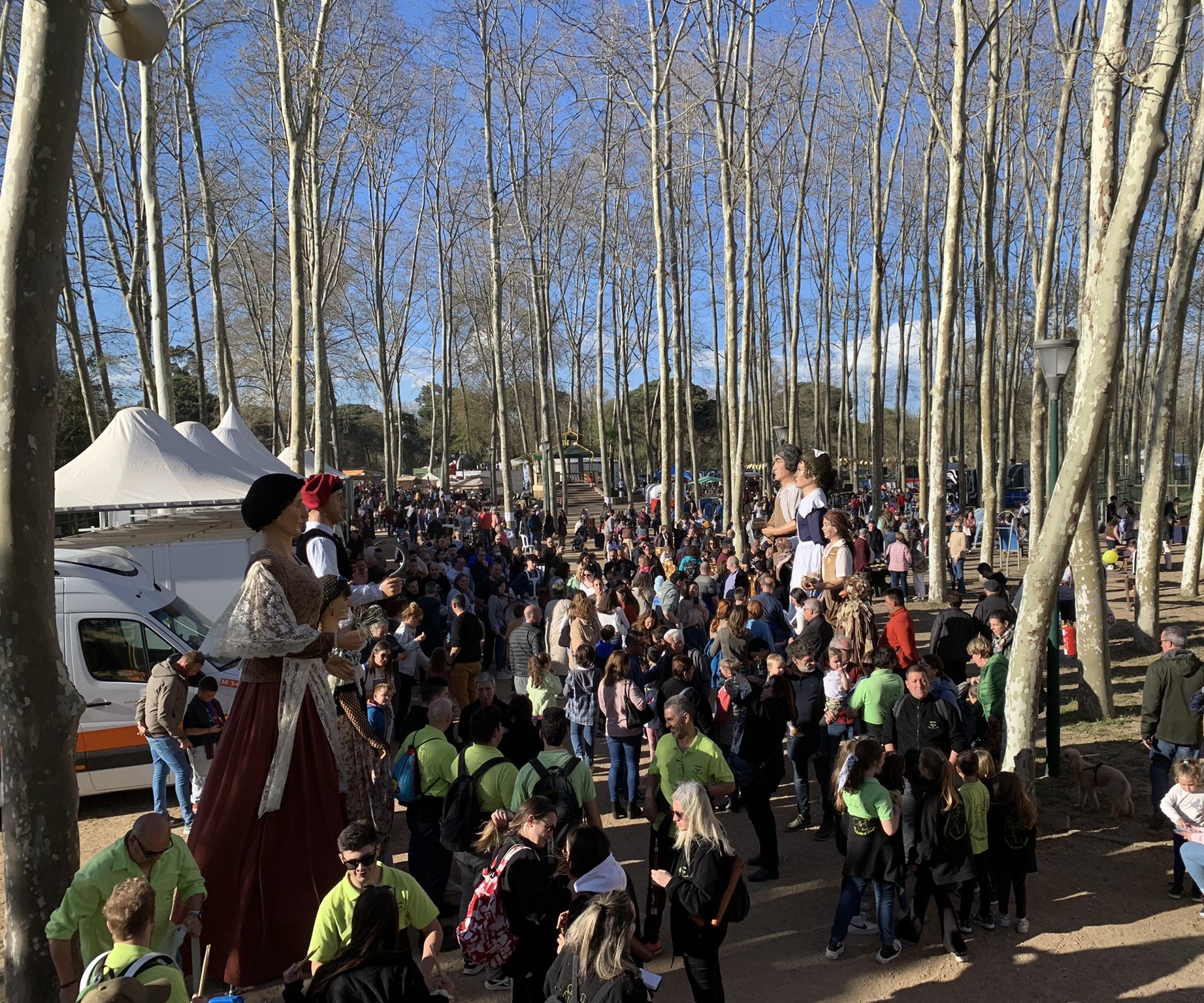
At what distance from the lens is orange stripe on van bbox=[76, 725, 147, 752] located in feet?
24.7

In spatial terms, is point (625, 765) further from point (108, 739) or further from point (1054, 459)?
point (1054, 459)

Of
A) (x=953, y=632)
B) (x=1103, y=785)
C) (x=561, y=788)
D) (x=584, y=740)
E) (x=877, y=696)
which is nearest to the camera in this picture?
(x=561, y=788)

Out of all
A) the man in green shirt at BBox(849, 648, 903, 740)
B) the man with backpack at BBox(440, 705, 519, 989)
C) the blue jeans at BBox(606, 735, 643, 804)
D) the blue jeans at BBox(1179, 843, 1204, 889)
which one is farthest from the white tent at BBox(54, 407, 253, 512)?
the blue jeans at BBox(1179, 843, 1204, 889)

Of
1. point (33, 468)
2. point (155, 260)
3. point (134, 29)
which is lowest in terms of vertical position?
point (33, 468)

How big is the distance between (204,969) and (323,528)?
104 inches

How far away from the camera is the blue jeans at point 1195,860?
5.60m

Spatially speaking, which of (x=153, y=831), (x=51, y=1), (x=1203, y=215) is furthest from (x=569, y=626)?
(x=1203, y=215)

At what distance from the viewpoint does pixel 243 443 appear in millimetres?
18594

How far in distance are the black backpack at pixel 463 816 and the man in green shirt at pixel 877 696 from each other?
3078 mm

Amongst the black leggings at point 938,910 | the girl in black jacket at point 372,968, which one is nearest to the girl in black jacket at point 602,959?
the girl in black jacket at point 372,968

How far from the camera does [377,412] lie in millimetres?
74125

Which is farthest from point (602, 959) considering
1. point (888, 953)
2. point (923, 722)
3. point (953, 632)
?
point (953, 632)

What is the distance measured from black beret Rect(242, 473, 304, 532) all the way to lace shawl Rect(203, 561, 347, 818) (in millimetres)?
254

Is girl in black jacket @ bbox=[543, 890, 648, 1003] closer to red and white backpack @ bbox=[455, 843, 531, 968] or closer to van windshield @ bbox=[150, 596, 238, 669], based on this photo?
red and white backpack @ bbox=[455, 843, 531, 968]
